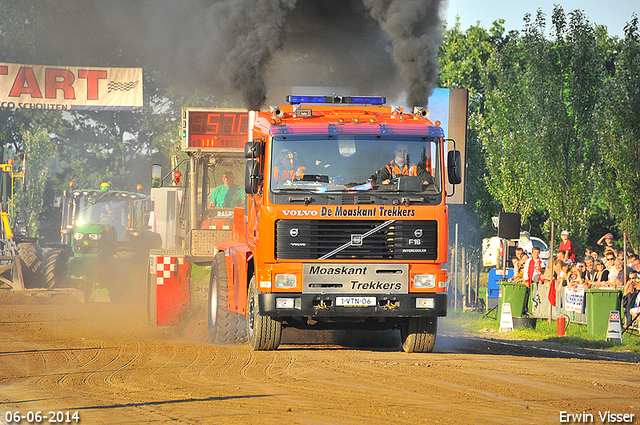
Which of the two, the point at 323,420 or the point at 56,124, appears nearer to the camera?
the point at 323,420

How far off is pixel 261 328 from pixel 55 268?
526 inches

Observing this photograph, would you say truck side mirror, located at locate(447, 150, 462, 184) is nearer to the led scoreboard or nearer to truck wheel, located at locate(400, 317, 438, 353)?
Result: truck wheel, located at locate(400, 317, 438, 353)

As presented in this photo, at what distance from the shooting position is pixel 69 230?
2600 centimetres

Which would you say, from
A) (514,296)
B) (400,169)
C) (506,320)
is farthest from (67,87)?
(400,169)

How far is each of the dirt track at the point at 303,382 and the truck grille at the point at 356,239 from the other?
134 cm

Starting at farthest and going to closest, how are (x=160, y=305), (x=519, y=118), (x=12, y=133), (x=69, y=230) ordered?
(x=12, y=133) → (x=519, y=118) → (x=69, y=230) → (x=160, y=305)

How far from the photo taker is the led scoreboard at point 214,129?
1812 centimetres

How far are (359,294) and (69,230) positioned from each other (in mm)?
16207

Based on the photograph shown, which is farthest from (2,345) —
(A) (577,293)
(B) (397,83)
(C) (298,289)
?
(A) (577,293)

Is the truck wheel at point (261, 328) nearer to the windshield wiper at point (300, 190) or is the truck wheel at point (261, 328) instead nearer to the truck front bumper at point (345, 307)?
the truck front bumper at point (345, 307)

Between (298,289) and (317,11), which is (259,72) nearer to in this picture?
(317,11)

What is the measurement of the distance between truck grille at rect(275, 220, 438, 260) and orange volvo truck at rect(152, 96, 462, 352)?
1cm

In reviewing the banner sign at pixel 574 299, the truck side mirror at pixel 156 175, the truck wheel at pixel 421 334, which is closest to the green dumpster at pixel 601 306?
the banner sign at pixel 574 299

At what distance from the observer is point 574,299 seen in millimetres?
17703
